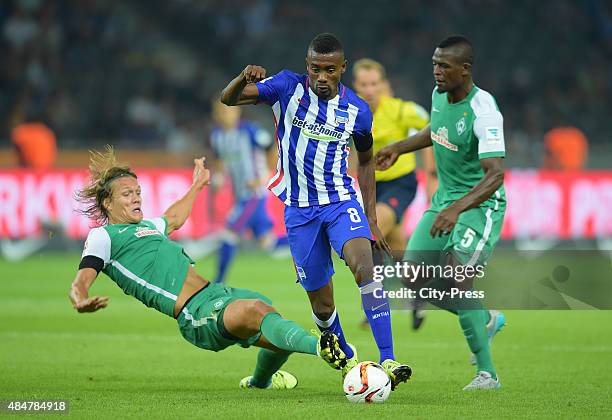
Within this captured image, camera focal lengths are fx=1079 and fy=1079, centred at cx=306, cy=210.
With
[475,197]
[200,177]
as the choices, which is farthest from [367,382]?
[200,177]

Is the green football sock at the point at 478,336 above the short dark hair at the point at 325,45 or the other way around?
the other way around

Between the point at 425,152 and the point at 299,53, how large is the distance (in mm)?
12961

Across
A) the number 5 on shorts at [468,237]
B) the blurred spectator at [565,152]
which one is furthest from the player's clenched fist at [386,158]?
the blurred spectator at [565,152]

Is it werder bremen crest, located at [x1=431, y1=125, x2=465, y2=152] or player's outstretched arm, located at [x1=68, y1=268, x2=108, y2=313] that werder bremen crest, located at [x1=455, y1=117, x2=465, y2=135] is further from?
player's outstretched arm, located at [x1=68, y1=268, x2=108, y2=313]

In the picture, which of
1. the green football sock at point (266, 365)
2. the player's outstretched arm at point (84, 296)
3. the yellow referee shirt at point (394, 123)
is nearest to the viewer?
the player's outstretched arm at point (84, 296)

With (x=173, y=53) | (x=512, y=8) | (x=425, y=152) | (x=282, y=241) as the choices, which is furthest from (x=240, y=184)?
(x=512, y=8)

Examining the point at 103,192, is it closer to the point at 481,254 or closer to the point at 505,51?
the point at 481,254

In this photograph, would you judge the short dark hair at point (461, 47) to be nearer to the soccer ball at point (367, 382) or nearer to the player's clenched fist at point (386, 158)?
the player's clenched fist at point (386, 158)

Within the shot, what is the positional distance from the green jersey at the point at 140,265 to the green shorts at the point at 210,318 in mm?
134

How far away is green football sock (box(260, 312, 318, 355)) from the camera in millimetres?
6078

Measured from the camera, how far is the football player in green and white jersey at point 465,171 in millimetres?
6859

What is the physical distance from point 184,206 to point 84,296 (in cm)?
157

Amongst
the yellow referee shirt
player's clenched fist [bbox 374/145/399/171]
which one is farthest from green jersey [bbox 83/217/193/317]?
the yellow referee shirt

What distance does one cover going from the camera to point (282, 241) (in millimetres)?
17516
